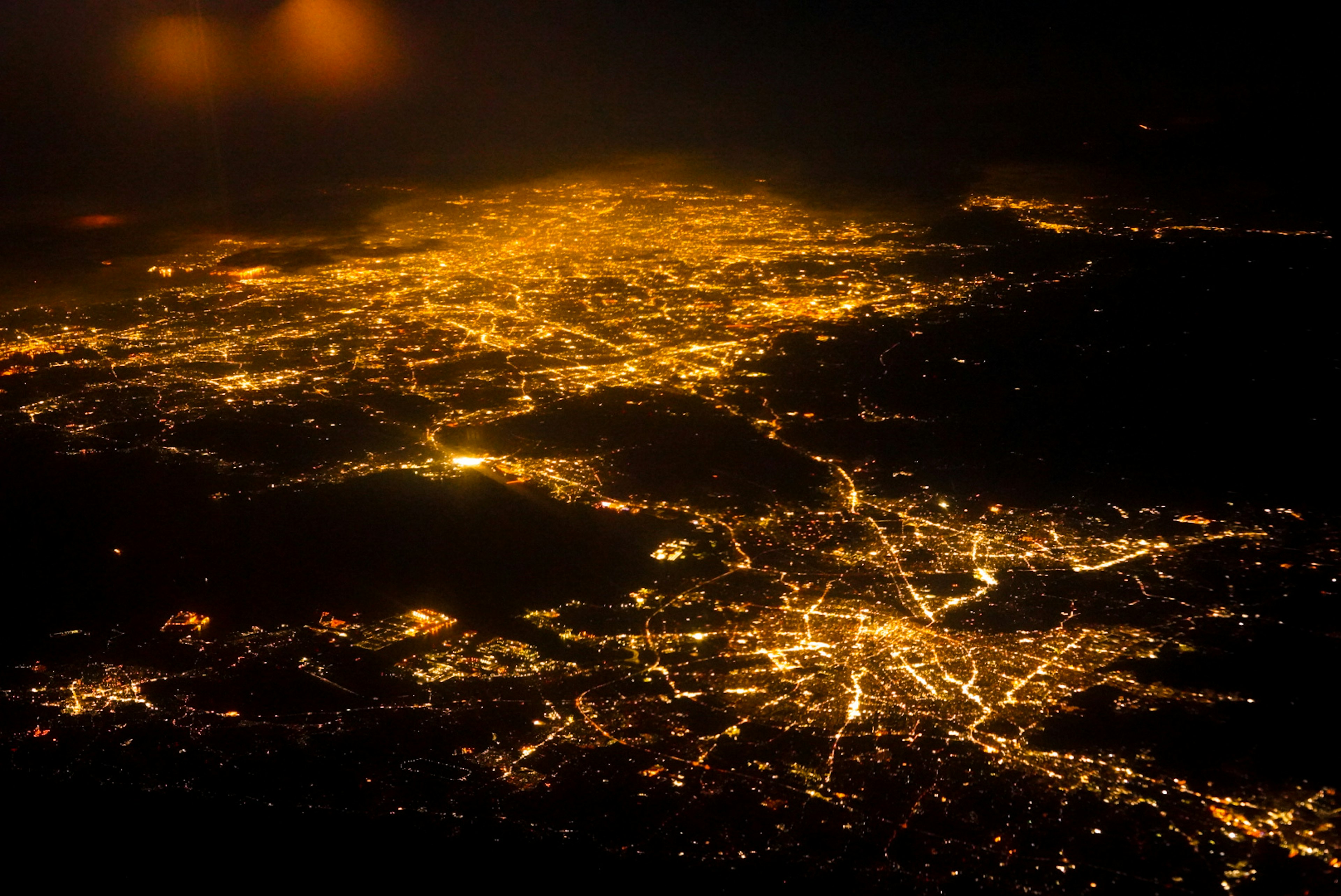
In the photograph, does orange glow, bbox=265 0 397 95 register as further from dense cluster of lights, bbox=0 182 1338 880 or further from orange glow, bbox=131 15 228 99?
dense cluster of lights, bbox=0 182 1338 880

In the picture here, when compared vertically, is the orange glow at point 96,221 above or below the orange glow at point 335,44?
below

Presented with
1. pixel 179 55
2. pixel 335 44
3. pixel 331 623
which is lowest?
pixel 331 623

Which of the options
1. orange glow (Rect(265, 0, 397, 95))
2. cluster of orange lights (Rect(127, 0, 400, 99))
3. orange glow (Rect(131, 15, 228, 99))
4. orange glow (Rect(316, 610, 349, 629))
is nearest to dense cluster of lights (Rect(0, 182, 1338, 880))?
orange glow (Rect(316, 610, 349, 629))

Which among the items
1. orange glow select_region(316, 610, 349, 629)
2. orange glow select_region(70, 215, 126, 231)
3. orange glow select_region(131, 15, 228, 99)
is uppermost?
orange glow select_region(131, 15, 228, 99)

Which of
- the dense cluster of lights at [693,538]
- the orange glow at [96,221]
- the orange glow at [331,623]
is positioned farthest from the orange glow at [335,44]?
the orange glow at [331,623]

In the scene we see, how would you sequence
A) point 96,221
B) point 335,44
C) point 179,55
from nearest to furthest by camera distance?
point 96,221, point 179,55, point 335,44

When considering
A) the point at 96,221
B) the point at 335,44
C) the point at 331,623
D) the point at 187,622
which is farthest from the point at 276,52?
the point at 331,623

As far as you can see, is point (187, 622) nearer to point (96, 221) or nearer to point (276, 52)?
point (96, 221)

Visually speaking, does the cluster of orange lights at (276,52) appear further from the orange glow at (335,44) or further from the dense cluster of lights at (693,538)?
the dense cluster of lights at (693,538)
